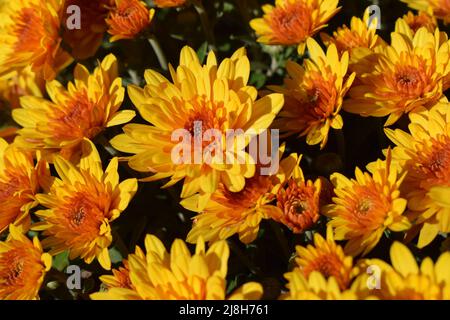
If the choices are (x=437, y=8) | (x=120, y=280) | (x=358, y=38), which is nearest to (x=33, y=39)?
(x=120, y=280)

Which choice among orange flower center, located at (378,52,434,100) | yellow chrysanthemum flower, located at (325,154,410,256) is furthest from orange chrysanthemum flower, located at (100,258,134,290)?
orange flower center, located at (378,52,434,100)

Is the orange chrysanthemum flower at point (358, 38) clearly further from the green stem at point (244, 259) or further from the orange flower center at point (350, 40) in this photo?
the green stem at point (244, 259)

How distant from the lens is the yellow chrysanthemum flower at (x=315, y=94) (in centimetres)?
188

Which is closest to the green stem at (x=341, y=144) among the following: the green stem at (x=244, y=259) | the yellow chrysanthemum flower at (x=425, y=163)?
the yellow chrysanthemum flower at (x=425, y=163)

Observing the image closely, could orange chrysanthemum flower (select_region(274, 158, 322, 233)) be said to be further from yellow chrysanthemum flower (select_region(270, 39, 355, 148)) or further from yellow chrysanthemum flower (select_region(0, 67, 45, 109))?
yellow chrysanthemum flower (select_region(0, 67, 45, 109))

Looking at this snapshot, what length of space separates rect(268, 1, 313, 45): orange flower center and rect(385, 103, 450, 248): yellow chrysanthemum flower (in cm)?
51

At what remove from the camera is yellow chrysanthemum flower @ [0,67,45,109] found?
2.75 m

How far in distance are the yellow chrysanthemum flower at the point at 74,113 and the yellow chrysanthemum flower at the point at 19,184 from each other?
55mm

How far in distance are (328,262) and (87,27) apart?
134 cm

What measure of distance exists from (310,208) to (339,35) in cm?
71

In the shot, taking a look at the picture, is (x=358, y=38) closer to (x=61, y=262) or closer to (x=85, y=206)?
(x=85, y=206)

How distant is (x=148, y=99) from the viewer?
73.0 inches

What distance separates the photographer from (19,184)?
202cm

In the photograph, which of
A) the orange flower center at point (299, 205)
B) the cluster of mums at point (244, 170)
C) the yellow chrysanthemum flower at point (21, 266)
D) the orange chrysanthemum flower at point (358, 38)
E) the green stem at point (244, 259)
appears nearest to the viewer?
the cluster of mums at point (244, 170)
